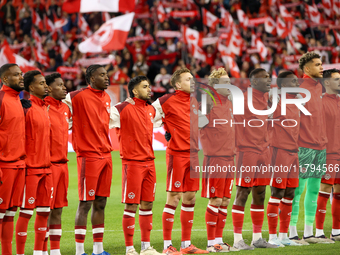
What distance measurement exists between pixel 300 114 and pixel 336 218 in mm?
1648

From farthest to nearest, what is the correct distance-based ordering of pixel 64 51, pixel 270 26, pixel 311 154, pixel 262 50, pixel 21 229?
pixel 270 26
pixel 64 51
pixel 262 50
pixel 311 154
pixel 21 229

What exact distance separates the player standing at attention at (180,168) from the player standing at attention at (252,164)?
68 centimetres

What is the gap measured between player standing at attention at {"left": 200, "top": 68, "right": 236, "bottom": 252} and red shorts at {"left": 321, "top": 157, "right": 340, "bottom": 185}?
170cm

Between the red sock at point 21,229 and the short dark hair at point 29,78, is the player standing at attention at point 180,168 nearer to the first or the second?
the short dark hair at point 29,78

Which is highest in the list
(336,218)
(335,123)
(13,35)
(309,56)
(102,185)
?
(13,35)

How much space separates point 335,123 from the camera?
28.2 ft

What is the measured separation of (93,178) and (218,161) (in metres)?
1.73

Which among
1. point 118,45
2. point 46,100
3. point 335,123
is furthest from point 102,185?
point 118,45

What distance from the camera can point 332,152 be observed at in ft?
28.1

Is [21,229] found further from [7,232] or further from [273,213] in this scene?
[273,213]

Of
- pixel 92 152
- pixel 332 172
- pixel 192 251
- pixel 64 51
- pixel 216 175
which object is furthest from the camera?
pixel 64 51

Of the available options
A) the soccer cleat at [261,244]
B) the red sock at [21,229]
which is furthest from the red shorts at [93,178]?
the soccer cleat at [261,244]

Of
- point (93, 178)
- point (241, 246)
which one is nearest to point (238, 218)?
→ point (241, 246)

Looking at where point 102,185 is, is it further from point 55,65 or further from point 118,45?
point 55,65
